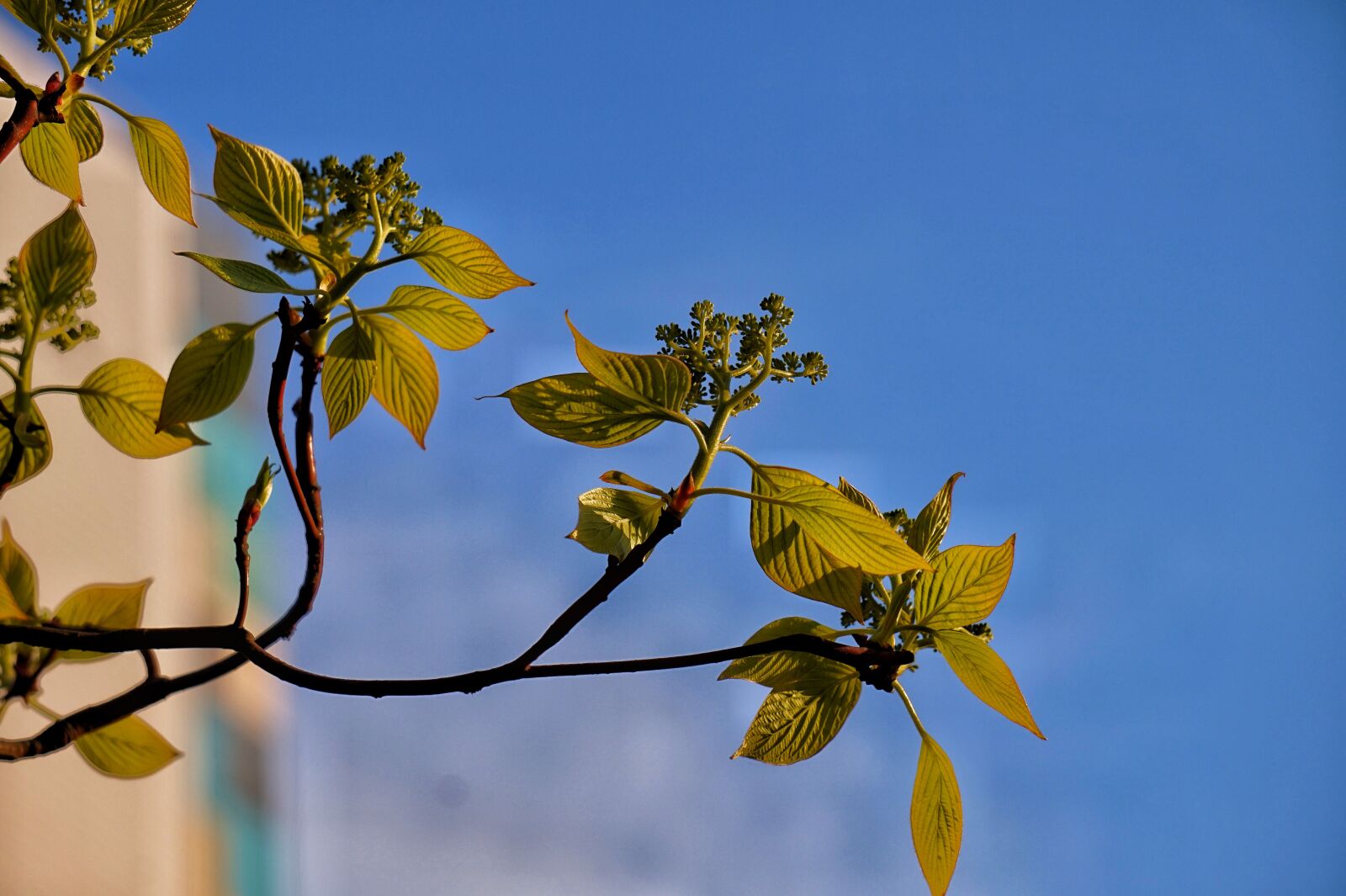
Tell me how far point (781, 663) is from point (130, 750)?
0.32m

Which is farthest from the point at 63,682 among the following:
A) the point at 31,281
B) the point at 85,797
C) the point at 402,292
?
the point at 402,292

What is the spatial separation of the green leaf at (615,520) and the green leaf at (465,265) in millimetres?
80

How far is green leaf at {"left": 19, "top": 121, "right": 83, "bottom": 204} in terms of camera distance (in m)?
0.42

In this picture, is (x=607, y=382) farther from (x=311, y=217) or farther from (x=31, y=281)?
(x=31, y=281)

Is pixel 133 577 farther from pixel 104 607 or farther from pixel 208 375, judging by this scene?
pixel 208 375

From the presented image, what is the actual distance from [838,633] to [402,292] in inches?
7.8

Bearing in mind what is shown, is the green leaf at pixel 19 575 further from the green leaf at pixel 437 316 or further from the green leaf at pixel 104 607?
the green leaf at pixel 437 316

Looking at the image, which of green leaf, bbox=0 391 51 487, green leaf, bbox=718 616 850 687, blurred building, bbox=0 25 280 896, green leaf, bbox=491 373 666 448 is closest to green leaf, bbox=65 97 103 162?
green leaf, bbox=0 391 51 487

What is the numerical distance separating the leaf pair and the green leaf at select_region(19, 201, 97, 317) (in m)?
Result: 0.23

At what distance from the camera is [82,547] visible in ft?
8.32

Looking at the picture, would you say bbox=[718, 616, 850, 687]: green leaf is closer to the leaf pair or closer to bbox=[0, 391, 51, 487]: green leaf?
the leaf pair

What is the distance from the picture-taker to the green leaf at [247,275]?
0.32m

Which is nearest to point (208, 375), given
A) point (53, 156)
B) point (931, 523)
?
point (53, 156)

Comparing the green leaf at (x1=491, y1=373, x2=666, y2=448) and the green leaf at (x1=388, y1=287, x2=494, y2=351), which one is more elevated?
the green leaf at (x1=388, y1=287, x2=494, y2=351)
